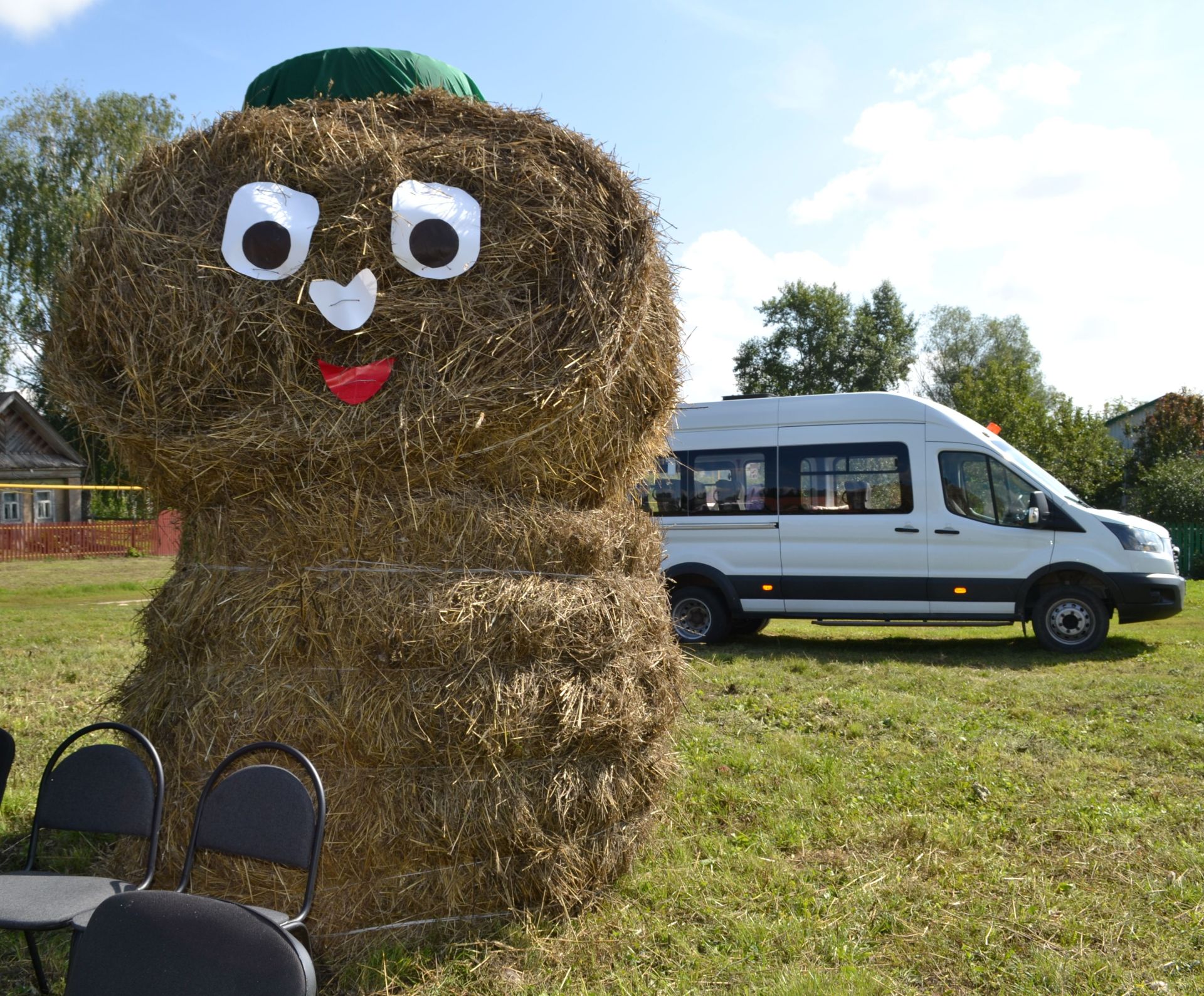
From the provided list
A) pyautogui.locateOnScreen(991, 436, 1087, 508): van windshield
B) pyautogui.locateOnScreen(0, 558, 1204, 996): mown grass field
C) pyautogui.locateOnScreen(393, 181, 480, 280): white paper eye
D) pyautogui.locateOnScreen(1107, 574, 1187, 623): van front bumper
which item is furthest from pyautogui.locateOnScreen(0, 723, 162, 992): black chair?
pyautogui.locateOnScreen(1107, 574, 1187, 623): van front bumper

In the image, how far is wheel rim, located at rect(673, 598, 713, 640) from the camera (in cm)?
1079

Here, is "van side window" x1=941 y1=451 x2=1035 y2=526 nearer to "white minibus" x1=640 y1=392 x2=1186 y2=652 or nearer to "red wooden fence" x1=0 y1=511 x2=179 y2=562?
"white minibus" x1=640 y1=392 x2=1186 y2=652

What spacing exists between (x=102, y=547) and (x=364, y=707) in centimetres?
2730

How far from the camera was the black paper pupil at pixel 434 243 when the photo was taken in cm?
351

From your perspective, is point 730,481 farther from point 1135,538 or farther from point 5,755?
point 5,755

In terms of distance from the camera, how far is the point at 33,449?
34.2 metres

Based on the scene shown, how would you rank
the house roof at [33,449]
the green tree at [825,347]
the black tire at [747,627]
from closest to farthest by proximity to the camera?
the black tire at [747,627]
the house roof at [33,449]
the green tree at [825,347]

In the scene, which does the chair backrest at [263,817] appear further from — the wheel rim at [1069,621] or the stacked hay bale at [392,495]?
the wheel rim at [1069,621]

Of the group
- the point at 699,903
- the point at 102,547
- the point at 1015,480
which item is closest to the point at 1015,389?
the point at 1015,480

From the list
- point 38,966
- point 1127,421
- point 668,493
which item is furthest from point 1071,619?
point 1127,421

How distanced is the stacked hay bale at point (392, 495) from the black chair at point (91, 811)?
0.26 m

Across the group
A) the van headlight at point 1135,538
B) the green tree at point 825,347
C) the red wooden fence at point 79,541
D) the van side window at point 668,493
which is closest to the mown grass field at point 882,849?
the van headlight at point 1135,538

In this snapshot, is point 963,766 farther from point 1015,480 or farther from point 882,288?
point 882,288

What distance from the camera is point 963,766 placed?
553 centimetres
